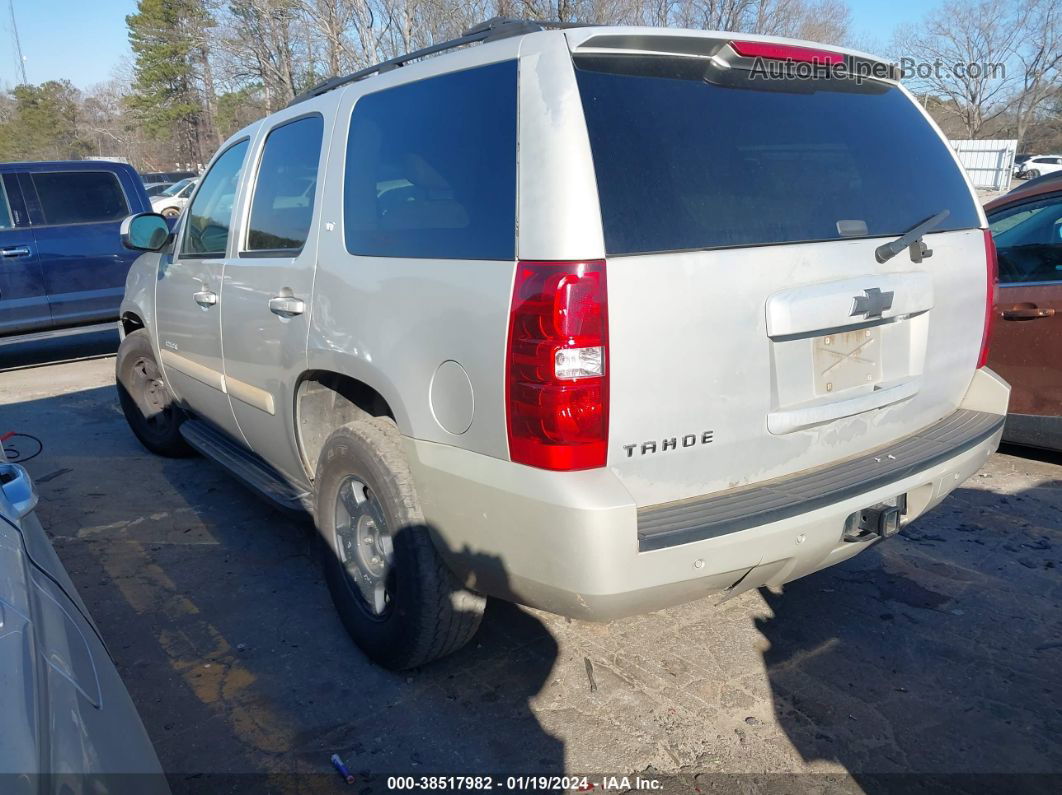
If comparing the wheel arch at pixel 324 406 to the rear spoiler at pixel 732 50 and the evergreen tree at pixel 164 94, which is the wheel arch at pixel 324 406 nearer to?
the rear spoiler at pixel 732 50

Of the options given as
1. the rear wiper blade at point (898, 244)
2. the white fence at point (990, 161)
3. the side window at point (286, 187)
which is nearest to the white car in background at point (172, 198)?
the side window at point (286, 187)

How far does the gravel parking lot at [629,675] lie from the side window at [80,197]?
5364 mm

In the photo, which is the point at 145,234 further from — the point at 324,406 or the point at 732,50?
the point at 732,50

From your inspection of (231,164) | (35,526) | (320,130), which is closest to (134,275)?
(231,164)

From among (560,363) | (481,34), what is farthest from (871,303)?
(481,34)

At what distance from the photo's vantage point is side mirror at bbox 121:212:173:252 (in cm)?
451

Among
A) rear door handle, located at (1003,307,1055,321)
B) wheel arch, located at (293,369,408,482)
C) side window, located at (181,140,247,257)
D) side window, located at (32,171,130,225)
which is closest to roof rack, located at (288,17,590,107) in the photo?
side window, located at (181,140,247,257)

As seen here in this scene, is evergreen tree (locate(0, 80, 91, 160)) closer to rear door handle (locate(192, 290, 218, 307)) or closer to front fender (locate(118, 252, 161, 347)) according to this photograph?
front fender (locate(118, 252, 161, 347))

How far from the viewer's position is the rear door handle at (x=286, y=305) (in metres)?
3.06

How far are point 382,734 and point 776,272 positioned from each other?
197cm

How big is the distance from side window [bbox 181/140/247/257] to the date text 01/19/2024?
265 cm

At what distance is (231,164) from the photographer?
408 cm

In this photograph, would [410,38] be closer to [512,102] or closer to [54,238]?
[54,238]

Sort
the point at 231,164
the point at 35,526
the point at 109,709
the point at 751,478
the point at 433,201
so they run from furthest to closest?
the point at 231,164
the point at 433,201
the point at 751,478
the point at 35,526
the point at 109,709
